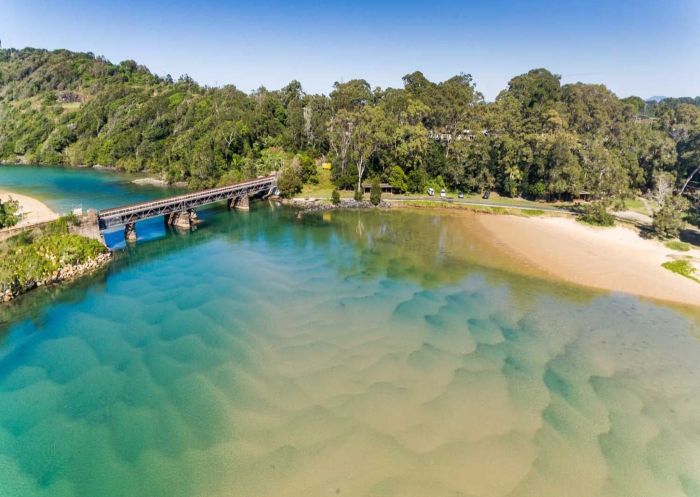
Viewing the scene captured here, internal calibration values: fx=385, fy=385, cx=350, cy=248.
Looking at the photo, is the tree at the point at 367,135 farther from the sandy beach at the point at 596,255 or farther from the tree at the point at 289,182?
the sandy beach at the point at 596,255

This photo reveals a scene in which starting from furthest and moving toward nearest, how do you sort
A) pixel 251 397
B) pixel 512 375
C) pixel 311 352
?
pixel 311 352, pixel 512 375, pixel 251 397

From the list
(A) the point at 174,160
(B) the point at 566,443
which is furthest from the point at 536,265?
(A) the point at 174,160

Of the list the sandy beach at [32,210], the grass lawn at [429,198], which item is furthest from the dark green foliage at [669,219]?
the sandy beach at [32,210]

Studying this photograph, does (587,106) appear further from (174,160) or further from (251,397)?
(174,160)

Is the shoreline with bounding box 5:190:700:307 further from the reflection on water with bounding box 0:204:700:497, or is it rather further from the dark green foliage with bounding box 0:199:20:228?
the reflection on water with bounding box 0:204:700:497

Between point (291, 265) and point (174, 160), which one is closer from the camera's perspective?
point (291, 265)

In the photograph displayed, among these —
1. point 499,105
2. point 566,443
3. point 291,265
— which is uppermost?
point 499,105
